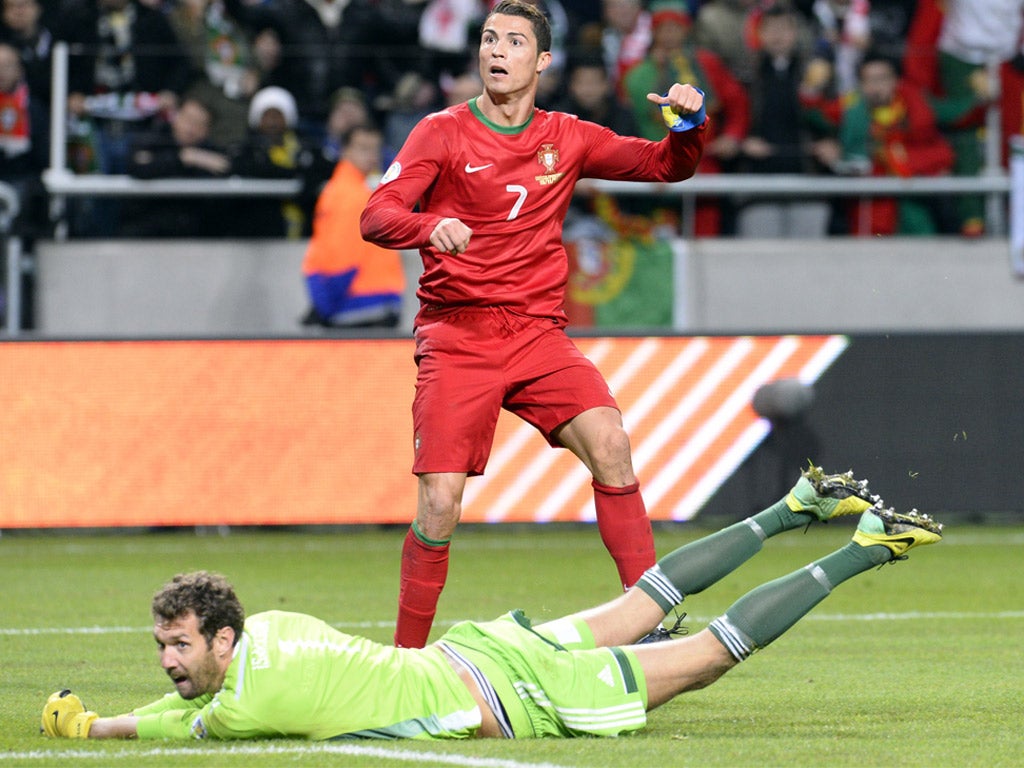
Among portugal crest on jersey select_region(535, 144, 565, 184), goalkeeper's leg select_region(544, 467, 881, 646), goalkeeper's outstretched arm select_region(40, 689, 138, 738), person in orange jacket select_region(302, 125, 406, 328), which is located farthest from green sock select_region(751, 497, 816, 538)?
person in orange jacket select_region(302, 125, 406, 328)

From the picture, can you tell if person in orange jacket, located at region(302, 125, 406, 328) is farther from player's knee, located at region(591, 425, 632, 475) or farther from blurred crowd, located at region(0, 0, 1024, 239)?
player's knee, located at region(591, 425, 632, 475)

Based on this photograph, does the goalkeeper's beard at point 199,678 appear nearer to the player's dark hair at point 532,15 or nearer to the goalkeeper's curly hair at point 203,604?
the goalkeeper's curly hair at point 203,604

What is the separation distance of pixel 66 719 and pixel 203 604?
0.86 meters

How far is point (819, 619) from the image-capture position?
947 cm

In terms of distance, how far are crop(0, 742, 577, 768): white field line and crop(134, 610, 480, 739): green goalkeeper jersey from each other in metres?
0.05

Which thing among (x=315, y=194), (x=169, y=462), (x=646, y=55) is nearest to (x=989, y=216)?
(x=646, y=55)

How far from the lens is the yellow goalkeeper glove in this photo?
5914mm

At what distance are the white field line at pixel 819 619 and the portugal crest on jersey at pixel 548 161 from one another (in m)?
2.61

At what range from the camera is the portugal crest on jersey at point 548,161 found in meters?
7.21

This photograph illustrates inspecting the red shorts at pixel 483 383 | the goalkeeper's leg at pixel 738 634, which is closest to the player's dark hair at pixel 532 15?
the red shorts at pixel 483 383

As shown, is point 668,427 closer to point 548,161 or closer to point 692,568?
point 548,161

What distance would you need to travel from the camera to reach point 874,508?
6266 mm

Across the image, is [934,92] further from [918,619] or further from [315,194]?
[918,619]

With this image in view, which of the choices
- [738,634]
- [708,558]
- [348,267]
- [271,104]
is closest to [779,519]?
[708,558]
